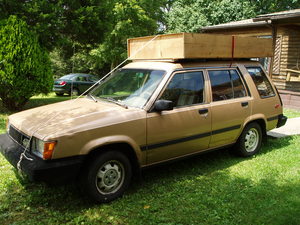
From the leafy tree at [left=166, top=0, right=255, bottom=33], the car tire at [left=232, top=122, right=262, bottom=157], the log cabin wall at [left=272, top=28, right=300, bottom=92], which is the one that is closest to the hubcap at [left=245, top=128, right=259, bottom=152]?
the car tire at [left=232, top=122, right=262, bottom=157]

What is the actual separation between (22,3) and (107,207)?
30.2 ft

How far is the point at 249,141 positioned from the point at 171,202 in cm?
252

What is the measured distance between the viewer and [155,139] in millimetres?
4180

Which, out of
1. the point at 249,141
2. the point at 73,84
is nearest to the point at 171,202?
the point at 249,141

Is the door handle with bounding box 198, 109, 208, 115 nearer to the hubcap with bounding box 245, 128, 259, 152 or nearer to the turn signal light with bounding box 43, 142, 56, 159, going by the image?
the hubcap with bounding box 245, 128, 259, 152

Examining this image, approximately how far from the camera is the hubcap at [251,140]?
5.68 meters

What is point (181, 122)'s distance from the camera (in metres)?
4.43

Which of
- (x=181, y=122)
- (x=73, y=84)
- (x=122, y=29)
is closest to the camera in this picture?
(x=181, y=122)

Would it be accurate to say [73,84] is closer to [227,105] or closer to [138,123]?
[227,105]

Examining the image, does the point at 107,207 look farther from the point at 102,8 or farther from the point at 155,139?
the point at 102,8

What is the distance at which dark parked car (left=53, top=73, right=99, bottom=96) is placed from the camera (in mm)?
16641

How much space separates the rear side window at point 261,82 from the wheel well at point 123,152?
2933 mm

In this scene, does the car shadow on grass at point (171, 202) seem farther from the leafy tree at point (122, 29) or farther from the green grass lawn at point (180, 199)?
the leafy tree at point (122, 29)

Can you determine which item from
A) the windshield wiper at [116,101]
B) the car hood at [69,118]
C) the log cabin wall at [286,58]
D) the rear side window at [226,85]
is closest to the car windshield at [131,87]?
the windshield wiper at [116,101]
